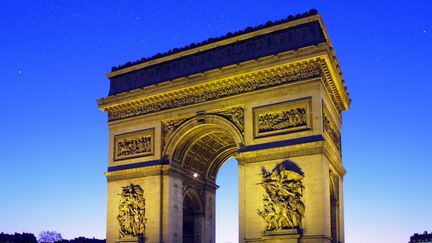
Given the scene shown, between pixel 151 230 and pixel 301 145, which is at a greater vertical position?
pixel 301 145

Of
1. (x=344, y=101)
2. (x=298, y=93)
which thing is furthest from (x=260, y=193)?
(x=344, y=101)

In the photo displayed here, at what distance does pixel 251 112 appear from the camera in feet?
82.8

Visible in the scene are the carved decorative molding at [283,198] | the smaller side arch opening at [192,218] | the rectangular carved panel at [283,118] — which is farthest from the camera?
the smaller side arch opening at [192,218]

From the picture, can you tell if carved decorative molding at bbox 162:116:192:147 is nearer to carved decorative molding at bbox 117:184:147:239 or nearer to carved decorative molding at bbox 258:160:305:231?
carved decorative molding at bbox 117:184:147:239

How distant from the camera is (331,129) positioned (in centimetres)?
2673

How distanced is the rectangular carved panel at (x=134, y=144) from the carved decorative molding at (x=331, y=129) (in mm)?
8689

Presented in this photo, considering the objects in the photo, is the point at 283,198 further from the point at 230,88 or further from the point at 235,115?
the point at 230,88

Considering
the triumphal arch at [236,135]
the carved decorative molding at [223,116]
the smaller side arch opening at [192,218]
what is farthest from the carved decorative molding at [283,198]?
the smaller side arch opening at [192,218]

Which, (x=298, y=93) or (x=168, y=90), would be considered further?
(x=168, y=90)

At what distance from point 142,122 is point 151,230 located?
5.56 meters

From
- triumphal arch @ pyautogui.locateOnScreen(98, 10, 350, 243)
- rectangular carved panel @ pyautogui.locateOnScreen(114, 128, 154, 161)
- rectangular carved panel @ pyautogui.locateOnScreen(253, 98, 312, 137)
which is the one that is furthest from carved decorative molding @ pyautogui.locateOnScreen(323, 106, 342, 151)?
rectangular carved panel @ pyautogui.locateOnScreen(114, 128, 154, 161)

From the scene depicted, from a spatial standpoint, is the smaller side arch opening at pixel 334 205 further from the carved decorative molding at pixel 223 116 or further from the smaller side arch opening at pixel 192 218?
the smaller side arch opening at pixel 192 218

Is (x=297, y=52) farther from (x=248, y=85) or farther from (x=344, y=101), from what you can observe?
(x=344, y=101)

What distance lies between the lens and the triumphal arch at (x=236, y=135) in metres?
23.5
